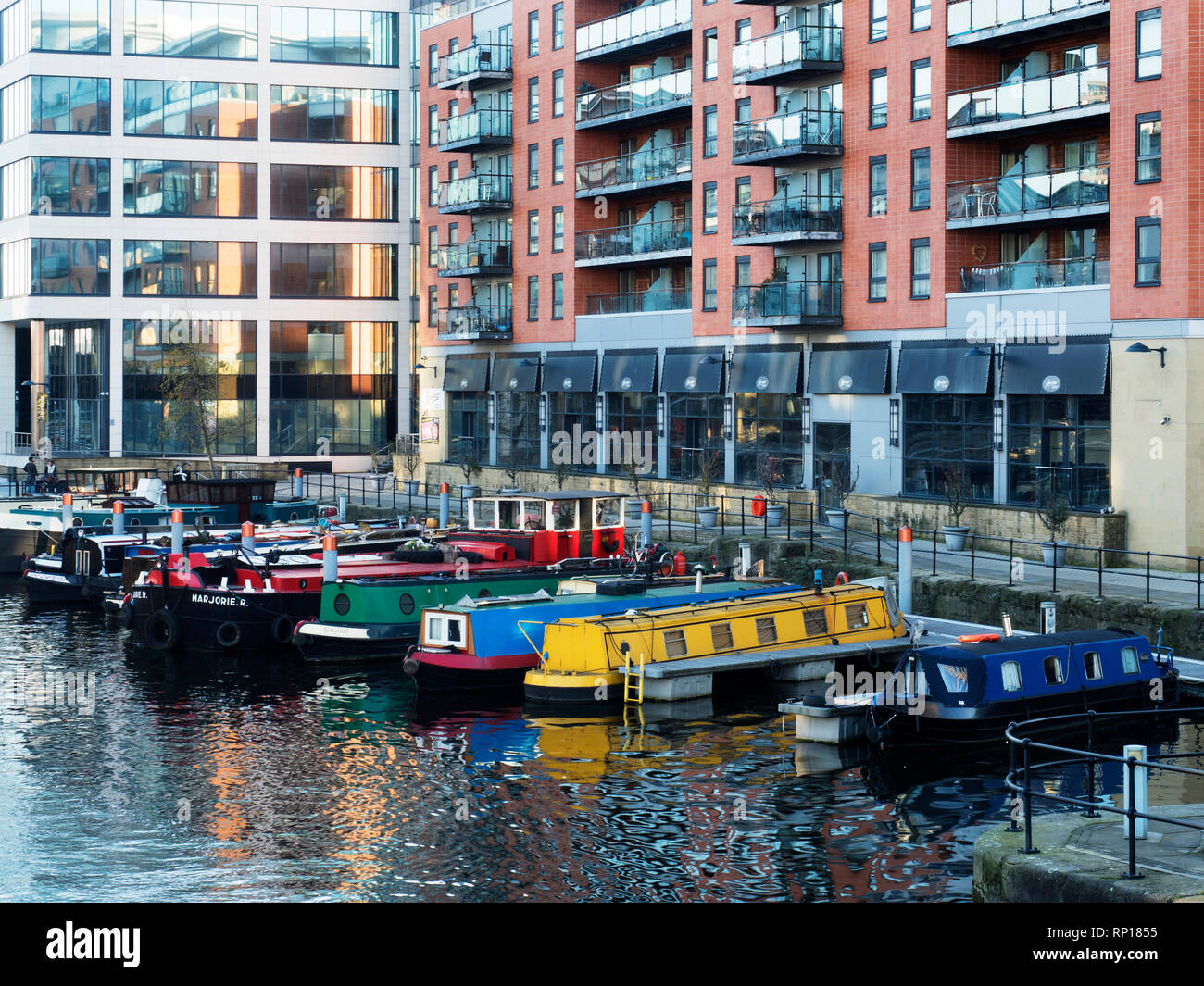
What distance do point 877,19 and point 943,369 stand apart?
40.4ft

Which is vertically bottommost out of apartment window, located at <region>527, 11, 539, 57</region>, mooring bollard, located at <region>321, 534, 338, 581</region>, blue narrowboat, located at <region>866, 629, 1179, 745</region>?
blue narrowboat, located at <region>866, 629, 1179, 745</region>

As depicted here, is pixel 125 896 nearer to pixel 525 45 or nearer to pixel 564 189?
pixel 564 189

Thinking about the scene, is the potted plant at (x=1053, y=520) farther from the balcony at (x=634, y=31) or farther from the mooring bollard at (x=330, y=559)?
the balcony at (x=634, y=31)

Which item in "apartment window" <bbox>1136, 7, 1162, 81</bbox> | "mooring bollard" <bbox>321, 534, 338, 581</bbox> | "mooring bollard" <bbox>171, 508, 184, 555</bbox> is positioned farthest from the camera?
"mooring bollard" <bbox>171, 508, 184, 555</bbox>

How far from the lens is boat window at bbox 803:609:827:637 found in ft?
120

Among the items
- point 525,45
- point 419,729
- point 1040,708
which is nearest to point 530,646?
point 419,729

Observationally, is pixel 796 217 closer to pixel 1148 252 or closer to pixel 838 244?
pixel 838 244

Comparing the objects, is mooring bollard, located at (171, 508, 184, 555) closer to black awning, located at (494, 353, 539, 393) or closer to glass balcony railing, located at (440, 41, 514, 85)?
black awning, located at (494, 353, 539, 393)

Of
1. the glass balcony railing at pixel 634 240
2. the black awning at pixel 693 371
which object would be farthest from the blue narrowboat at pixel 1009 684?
the glass balcony railing at pixel 634 240

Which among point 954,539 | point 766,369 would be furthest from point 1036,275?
point 766,369

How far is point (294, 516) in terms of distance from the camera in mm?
61844

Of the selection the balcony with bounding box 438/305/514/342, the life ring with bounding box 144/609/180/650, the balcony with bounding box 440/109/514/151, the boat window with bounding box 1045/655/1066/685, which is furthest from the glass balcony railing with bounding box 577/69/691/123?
the boat window with bounding box 1045/655/1066/685

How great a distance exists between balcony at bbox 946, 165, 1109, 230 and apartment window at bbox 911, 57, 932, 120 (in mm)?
2825
